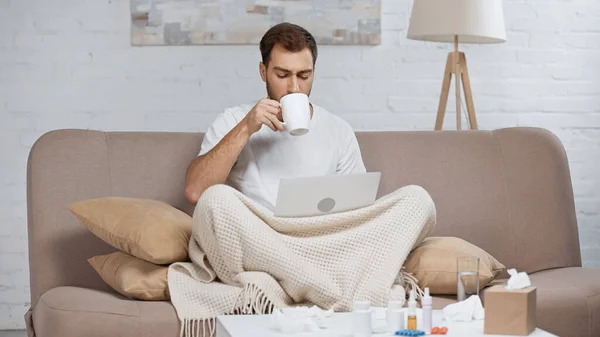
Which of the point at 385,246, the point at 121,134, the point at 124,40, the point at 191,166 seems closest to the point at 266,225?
the point at 385,246

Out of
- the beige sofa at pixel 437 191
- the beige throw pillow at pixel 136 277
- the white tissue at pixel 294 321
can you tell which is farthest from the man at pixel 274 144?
the white tissue at pixel 294 321

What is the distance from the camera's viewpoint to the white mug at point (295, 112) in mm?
2689

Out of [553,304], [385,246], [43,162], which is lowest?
[553,304]

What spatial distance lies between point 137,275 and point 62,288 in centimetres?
27

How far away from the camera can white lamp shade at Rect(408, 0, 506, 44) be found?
3.49 metres

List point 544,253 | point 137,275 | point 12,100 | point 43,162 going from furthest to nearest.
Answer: point 12,100, point 544,253, point 43,162, point 137,275

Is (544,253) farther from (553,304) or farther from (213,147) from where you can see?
(213,147)

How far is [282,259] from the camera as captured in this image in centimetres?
241

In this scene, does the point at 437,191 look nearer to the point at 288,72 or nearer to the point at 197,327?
the point at 288,72

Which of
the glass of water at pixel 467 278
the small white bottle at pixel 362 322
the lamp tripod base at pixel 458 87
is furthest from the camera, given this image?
the lamp tripod base at pixel 458 87

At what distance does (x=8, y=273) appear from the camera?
13.3ft

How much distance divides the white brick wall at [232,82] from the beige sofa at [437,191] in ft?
3.39

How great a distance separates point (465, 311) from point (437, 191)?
1.04 metres

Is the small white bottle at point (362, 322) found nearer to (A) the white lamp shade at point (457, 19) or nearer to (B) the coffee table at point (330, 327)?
→ (B) the coffee table at point (330, 327)
